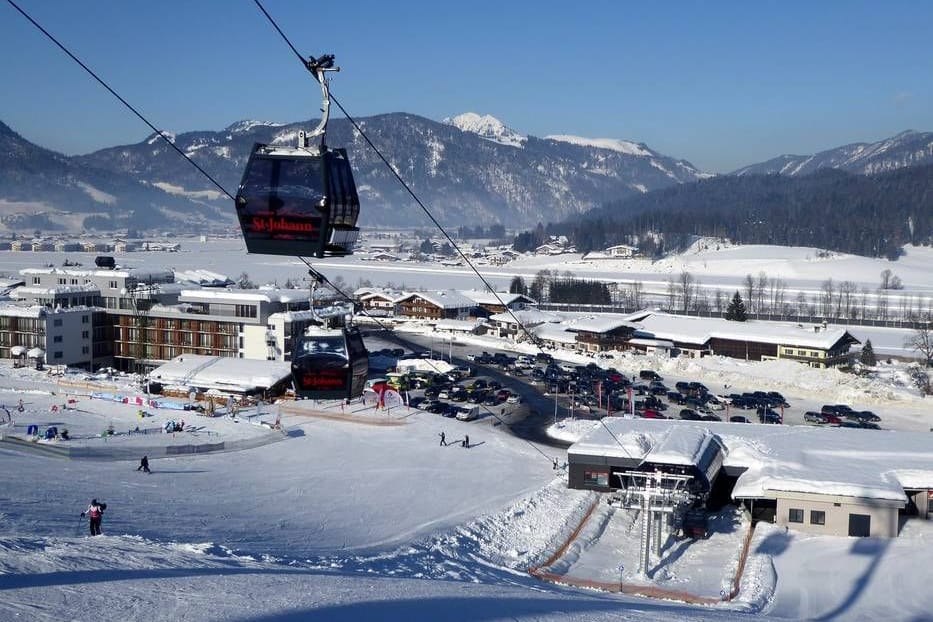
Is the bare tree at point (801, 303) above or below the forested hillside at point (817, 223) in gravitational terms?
below

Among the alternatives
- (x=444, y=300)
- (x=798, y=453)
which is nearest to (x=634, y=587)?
(x=798, y=453)

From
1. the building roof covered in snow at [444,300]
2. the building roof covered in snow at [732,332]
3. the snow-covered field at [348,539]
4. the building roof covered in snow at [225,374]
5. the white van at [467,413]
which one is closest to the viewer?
the snow-covered field at [348,539]

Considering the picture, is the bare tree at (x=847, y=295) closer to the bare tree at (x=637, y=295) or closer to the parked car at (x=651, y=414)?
the bare tree at (x=637, y=295)

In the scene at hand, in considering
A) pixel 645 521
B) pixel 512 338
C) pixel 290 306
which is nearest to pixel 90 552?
pixel 645 521

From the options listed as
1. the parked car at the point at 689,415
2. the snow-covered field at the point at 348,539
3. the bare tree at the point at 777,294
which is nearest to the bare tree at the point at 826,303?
the bare tree at the point at 777,294

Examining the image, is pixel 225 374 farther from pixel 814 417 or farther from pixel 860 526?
pixel 860 526

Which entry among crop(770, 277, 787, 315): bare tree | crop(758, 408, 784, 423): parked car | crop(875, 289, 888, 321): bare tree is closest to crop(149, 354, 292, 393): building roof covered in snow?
crop(758, 408, 784, 423): parked car

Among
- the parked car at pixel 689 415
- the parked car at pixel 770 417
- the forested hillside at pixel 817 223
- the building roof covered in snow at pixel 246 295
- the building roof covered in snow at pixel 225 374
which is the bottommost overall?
the parked car at pixel 770 417
